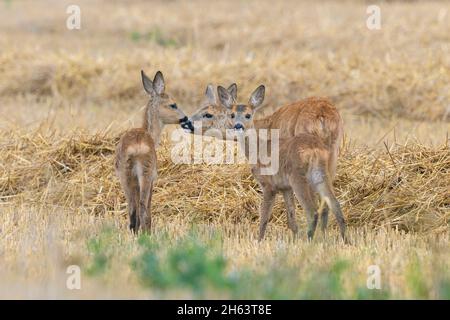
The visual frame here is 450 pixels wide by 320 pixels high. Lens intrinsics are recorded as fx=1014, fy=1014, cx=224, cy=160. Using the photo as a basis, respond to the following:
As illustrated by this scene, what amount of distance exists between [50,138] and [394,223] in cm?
466

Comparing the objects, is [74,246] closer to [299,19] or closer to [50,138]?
[50,138]

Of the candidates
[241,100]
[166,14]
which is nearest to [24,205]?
[241,100]

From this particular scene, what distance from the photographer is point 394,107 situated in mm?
16781

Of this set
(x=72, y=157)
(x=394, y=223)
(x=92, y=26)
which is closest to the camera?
(x=394, y=223)

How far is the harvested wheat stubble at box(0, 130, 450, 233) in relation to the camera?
10.8 m

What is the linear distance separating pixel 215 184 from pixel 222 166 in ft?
1.31

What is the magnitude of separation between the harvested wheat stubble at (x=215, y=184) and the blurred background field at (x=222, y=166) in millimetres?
21

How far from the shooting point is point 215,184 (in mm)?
11562

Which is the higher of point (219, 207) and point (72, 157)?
point (72, 157)

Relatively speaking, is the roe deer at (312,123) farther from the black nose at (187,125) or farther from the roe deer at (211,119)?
the black nose at (187,125)

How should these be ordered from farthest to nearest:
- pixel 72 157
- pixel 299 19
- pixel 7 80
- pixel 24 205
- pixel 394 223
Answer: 1. pixel 299 19
2. pixel 7 80
3. pixel 72 157
4. pixel 24 205
5. pixel 394 223

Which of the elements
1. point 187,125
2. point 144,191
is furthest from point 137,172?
point 187,125

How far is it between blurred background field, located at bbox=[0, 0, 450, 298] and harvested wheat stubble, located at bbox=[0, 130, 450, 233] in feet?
0.07

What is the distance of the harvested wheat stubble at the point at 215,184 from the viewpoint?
10.8 meters
